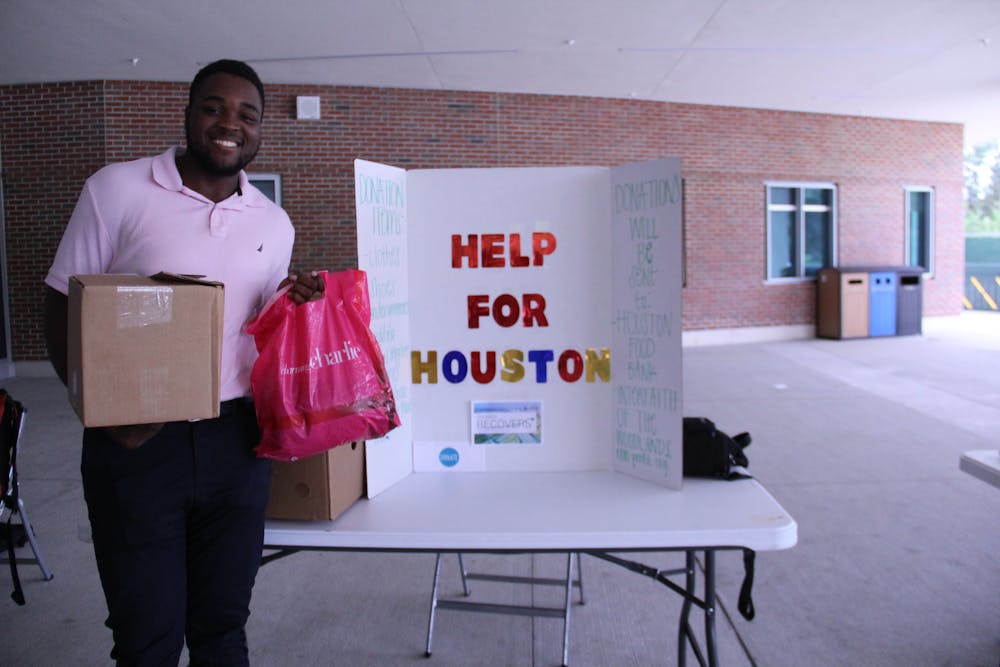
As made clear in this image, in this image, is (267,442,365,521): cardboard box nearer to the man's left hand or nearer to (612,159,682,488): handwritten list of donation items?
the man's left hand

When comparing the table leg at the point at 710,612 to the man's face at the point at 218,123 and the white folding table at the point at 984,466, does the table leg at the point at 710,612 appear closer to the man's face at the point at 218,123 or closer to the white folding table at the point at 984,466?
the white folding table at the point at 984,466

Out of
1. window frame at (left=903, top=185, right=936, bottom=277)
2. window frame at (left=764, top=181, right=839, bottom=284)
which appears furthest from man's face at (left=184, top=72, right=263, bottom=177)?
window frame at (left=903, top=185, right=936, bottom=277)

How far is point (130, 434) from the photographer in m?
1.26

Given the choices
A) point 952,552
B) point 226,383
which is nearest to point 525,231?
point 226,383

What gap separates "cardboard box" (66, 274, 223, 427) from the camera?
1184 mm

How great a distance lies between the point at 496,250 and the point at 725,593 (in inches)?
69.4

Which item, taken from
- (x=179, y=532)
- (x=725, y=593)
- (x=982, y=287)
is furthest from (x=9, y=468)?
(x=982, y=287)

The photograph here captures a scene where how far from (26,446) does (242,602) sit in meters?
4.80

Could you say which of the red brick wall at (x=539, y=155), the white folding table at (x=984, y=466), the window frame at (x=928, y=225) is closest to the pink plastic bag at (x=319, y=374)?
the white folding table at (x=984, y=466)

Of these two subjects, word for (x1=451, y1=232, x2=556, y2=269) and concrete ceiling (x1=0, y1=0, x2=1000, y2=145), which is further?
concrete ceiling (x1=0, y1=0, x2=1000, y2=145)

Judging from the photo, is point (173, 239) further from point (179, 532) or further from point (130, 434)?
point (179, 532)

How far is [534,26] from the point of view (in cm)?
676

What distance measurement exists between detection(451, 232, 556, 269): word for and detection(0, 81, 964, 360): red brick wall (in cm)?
640

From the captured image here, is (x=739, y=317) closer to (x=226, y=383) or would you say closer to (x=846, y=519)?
(x=846, y=519)
